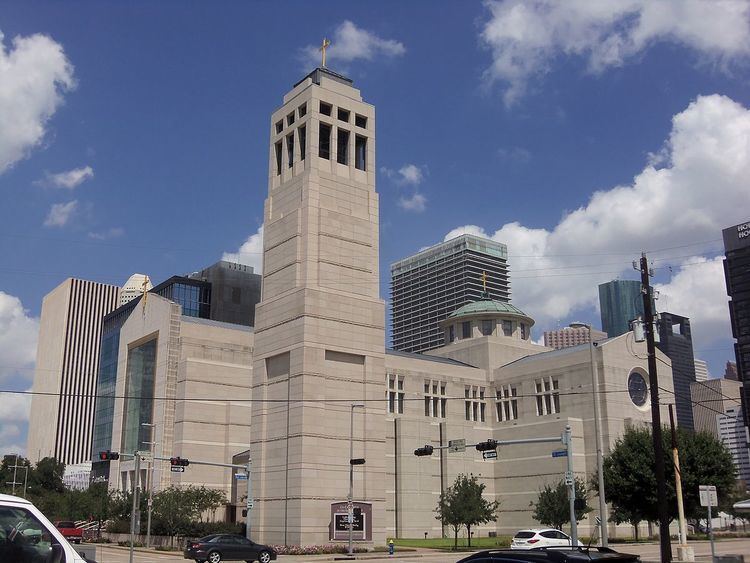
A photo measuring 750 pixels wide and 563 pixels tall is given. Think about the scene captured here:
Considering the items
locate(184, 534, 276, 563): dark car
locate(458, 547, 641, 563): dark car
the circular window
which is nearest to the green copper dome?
the circular window

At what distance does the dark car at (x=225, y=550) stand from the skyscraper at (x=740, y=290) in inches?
3980

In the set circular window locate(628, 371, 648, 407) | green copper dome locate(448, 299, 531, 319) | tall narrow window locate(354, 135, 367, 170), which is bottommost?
circular window locate(628, 371, 648, 407)

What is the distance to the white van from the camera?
734 centimetres

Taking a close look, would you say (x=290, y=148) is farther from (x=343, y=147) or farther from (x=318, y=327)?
(x=318, y=327)

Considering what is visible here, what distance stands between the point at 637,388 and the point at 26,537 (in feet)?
292

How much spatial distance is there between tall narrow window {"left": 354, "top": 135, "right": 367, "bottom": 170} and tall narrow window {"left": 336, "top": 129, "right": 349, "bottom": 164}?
898 millimetres

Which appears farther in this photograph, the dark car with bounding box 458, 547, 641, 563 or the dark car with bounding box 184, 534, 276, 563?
the dark car with bounding box 184, 534, 276, 563

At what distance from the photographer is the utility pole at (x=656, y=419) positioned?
31.8 m

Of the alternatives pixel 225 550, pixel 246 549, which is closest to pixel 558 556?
pixel 225 550

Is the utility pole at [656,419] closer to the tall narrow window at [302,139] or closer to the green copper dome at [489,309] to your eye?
the tall narrow window at [302,139]

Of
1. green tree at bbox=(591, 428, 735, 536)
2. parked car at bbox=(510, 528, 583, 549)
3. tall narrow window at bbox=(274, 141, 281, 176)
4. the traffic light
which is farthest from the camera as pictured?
tall narrow window at bbox=(274, 141, 281, 176)

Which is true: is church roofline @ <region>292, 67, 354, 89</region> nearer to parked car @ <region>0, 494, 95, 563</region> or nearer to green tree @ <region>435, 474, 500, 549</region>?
green tree @ <region>435, 474, 500, 549</region>

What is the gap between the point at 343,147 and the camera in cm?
7038

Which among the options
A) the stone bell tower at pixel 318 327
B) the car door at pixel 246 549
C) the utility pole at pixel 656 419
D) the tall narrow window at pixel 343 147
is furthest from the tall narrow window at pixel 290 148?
the utility pole at pixel 656 419
